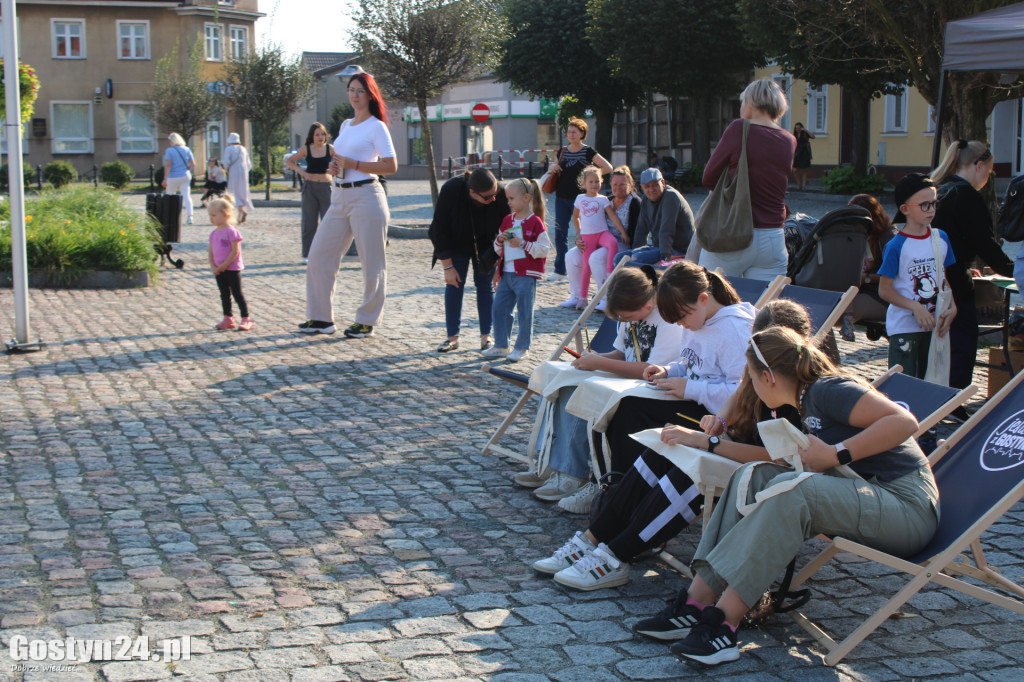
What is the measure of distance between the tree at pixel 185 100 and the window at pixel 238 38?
33.4 ft

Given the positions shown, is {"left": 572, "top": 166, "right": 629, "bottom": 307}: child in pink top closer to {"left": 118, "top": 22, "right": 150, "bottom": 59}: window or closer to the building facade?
the building facade

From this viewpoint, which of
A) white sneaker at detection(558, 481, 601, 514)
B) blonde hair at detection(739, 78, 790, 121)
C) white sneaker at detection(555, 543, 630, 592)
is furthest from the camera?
blonde hair at detection(739, 78, 790, 121)

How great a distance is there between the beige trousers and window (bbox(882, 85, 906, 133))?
26737 millimetres

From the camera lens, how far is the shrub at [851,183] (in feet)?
90.1

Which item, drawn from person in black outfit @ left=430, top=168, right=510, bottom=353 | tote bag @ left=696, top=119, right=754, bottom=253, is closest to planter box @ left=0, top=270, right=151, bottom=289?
person in black outfit @ left=430, top=168, right=510, bottom=353

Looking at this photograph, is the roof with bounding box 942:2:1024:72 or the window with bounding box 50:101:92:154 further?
the window with bounding box 50:101:92:154

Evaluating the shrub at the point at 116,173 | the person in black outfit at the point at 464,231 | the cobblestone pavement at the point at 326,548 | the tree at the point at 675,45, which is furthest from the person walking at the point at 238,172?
the shrub at the point at 116,173

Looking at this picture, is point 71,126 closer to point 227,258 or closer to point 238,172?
point 238,172

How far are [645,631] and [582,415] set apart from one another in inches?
47.1

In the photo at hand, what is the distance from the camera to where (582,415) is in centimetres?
473

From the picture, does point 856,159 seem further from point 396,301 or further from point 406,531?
point 406,531

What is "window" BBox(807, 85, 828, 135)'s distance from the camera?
120 feet

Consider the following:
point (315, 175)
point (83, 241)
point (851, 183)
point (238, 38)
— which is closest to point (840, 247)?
point (315, 175)

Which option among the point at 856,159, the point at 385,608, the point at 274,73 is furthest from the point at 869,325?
the point at 274,73
